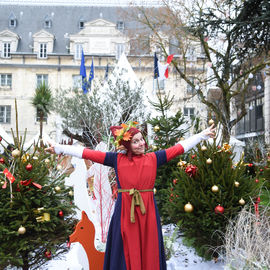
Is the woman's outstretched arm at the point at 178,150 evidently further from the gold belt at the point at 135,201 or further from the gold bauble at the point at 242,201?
the gold bauble at the point at 242,201

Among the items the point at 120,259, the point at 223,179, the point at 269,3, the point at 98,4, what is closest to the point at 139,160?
the point at 120,259

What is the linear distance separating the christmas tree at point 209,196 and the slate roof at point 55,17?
34.1 metres

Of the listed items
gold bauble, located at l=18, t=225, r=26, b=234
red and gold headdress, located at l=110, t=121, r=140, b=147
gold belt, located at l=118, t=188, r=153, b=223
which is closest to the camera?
gold belt, located at l=118, t=188, r=153, b=223

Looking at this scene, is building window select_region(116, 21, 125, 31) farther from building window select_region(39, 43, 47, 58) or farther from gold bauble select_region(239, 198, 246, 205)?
gold bauble select_region(239, 198, 246, 205)

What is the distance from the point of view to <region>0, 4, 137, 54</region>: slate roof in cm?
3747

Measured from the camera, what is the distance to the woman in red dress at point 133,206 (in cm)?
348

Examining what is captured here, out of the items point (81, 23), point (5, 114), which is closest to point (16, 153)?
point (5, 114)

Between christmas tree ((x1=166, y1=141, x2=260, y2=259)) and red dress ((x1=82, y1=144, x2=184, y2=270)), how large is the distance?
1.21 m

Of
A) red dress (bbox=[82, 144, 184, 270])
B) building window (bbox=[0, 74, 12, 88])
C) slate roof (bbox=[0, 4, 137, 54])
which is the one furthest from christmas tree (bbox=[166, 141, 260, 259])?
slate roof (bbox=[0, 4, 137, 54])

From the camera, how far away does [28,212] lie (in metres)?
3.89

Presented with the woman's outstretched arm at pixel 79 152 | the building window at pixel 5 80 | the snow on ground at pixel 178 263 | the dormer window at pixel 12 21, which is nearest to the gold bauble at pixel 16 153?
the woman's outstretched arm at pixel 79 152

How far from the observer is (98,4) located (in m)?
39.3

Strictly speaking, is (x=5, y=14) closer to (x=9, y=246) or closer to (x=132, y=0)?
(x=132, y=0)

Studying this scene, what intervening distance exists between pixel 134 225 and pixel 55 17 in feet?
127
